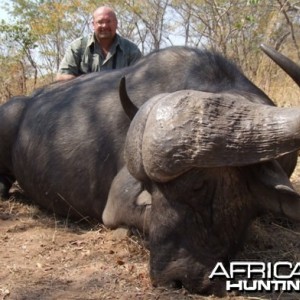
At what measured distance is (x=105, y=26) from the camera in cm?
705

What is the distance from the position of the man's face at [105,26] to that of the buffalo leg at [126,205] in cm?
352

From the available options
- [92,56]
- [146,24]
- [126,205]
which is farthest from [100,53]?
A: [146,24]

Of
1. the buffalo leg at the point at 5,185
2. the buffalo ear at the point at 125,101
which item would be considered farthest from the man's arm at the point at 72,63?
the buffalo ear at the point at 125,101

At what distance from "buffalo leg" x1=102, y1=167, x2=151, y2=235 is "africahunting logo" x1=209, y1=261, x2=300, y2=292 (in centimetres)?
75

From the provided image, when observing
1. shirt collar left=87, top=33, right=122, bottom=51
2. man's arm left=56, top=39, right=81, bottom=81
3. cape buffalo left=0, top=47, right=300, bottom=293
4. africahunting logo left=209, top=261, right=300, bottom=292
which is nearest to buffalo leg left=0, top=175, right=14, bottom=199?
cape buffalo left=0, top=47, right=300, bottom=293

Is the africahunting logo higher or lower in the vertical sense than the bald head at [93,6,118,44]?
lower

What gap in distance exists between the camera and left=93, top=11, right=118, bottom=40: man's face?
701 cm

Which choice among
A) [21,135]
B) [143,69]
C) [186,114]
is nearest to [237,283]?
[186,114]

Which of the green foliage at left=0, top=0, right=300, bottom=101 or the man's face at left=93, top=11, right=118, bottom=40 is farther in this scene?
the green foliage at left=0, top=0, right=300, bottom=101

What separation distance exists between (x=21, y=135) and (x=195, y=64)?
2.06m

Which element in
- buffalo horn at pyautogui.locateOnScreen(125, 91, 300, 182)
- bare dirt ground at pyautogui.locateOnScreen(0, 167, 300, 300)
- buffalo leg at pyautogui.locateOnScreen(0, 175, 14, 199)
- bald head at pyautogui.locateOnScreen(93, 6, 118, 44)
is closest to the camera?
buffalo horn at pyautogui.locateOnScreen(125, 91, 300, 182)

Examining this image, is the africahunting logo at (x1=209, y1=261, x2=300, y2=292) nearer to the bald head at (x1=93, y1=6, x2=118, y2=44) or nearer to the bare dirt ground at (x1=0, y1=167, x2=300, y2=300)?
the bare dirt ground at (x1=0, y1=167, x2=300, y2=300)

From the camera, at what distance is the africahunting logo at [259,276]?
9.14 ft

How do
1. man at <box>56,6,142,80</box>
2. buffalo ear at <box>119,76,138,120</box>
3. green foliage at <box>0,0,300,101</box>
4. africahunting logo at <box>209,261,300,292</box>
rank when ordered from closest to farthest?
1. africahunting logo at <box>209,261,300,292</box>
2. buffalo ear at <box>119,76,138,120</box>
3. man at <box>56,6,142,80</box>
4. green foliage at <box>0,0,300,101</box>
